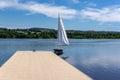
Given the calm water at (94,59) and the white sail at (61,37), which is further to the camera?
the white sail at (61,37)

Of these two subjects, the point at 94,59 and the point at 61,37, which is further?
the point at 61,37

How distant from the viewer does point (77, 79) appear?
1411cm

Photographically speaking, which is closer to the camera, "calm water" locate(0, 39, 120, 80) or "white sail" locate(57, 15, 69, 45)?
"calm water" locate(0, 39, 120, 80)

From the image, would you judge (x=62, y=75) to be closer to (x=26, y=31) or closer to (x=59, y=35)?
(x=59, y=35)

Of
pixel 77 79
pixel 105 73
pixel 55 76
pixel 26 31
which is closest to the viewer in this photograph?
pixel 77 79

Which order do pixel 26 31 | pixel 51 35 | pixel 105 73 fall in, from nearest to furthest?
pixel 105 73
pixel 51 35
pixel 26 31

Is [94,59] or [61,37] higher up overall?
[61,37]

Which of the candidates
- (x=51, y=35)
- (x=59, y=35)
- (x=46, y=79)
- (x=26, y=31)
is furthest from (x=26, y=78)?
(x=26, y=31)

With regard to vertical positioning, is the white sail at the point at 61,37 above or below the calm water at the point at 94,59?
above

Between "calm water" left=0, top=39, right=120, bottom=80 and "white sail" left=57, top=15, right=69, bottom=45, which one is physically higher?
"white sail" left=57, top=15, right=69, bottom=45

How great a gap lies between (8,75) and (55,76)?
2.41 meters

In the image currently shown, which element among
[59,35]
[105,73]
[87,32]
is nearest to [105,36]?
[87,32]

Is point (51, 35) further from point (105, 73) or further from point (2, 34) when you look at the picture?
point (105, 73)

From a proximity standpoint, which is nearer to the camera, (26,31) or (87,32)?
(26,31)
